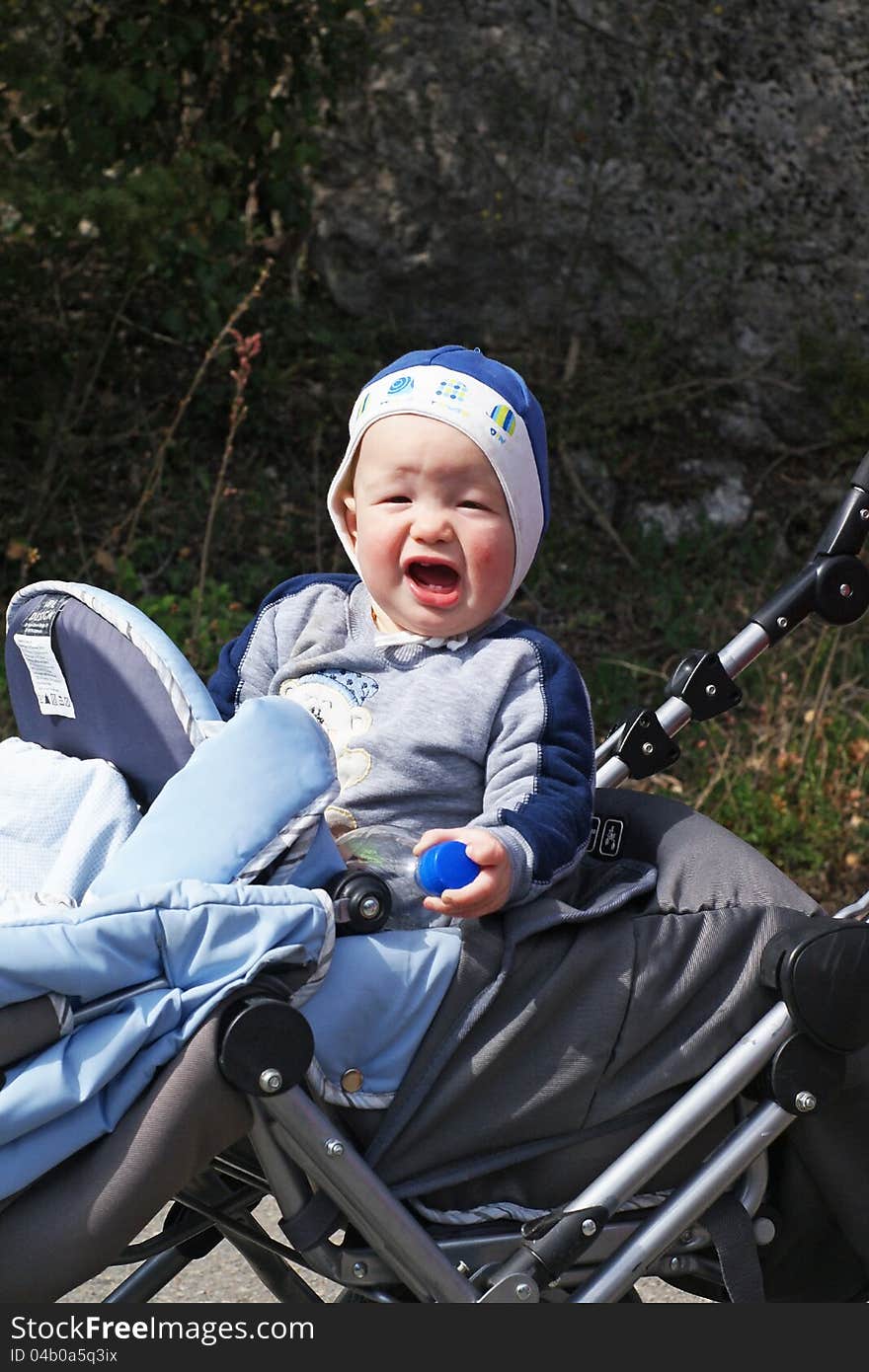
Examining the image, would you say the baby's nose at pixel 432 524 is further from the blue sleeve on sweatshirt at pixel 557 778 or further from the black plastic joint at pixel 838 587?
the black plastic joint at pixel 838 587

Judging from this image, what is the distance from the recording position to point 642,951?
7.00 feet

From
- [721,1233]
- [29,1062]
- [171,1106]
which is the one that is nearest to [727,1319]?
[721,1233]

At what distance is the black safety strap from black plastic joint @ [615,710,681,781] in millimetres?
824

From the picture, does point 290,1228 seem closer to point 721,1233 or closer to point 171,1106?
point 171,1106

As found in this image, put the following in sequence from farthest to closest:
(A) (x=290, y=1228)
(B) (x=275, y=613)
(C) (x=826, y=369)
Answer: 1. (C) (x=826, y=369)
2. (B) (x=275, y=613)
3. (A) (x=290, y=1228)

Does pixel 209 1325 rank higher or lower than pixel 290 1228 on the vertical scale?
lower

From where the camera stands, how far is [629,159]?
654 cm

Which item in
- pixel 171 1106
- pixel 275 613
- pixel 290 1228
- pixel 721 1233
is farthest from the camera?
pixel 275 613

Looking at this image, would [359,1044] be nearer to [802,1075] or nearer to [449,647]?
[802,1075]

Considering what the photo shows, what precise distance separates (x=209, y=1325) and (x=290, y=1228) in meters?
0.18

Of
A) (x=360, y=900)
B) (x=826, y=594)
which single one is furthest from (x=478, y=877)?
(x=826, y=594)

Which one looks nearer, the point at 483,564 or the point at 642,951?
the point at 642,951

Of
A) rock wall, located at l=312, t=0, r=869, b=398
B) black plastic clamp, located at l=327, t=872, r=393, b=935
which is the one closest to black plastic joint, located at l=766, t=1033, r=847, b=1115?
black plastic clamp, located at l=327, t=872, r=393, b=935

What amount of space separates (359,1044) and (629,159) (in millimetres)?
5219
